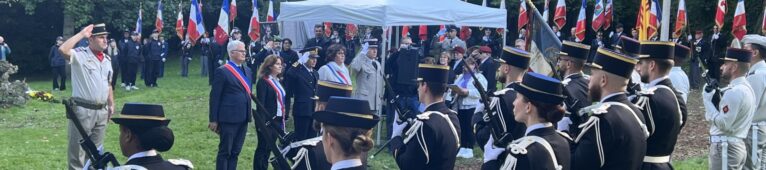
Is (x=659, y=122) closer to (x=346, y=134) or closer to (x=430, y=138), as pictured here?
(x=430, y=138)

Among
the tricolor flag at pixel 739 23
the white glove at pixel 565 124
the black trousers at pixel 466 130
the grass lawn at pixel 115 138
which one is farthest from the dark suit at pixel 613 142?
the tricolor flag at pixel 739 23

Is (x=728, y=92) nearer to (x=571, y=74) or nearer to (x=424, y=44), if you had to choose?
(x=571, y=74)

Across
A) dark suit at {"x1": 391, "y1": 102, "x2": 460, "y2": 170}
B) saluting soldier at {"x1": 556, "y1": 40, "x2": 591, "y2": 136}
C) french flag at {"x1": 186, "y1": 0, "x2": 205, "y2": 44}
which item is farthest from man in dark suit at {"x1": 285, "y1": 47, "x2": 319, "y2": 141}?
french flag at {"x1": 186, "y1": 0, "x2": 205, "y2": 44}

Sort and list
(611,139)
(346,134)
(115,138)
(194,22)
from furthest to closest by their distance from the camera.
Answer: (194,22) < (115,138) < (611,139) < (346,134)

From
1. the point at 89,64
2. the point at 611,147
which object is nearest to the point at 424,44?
the point at 89,64

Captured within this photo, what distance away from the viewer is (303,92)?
12758 millimetres

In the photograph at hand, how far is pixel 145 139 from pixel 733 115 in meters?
5.49

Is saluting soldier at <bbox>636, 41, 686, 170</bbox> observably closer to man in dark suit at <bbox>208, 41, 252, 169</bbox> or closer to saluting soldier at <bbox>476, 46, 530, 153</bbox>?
saluting soldier at <bbox>476, 46, 530, 153</bbox>

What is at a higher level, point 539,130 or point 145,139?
point 539,130

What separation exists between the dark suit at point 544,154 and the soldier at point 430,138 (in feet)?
4.56

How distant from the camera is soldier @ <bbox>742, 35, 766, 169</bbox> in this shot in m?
8.76

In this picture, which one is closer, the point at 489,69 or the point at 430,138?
the point at 430,138

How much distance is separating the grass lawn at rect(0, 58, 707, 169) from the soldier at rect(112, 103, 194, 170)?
669 cm

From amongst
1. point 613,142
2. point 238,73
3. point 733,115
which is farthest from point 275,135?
point 733,115
